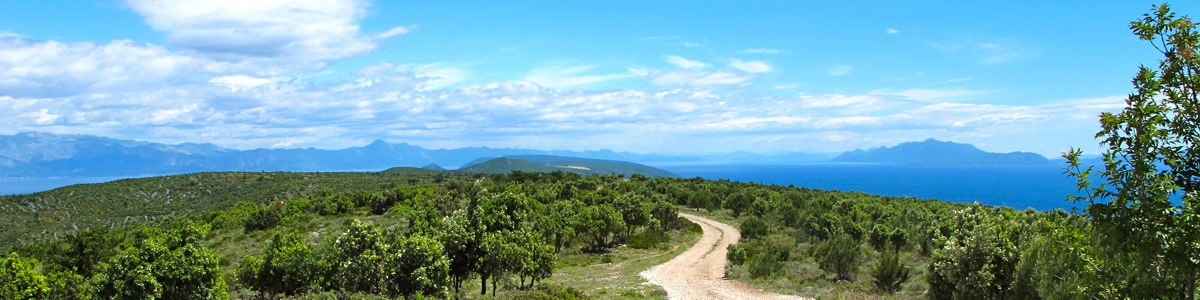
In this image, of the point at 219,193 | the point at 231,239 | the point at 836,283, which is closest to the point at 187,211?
the point at 219,193

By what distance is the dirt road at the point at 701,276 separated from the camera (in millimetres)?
25875

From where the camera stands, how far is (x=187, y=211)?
76.1 metres

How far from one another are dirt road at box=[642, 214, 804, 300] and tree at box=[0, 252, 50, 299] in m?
20.3

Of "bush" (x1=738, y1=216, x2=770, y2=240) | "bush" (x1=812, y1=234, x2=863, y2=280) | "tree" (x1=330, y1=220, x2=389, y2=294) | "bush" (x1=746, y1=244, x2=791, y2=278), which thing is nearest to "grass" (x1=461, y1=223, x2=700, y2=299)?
"bush" (x1=738, y1=216, x2=770, y2=240)

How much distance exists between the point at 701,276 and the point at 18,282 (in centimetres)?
2479

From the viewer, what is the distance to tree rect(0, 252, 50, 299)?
17.2m

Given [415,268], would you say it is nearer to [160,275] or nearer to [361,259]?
[361,259]

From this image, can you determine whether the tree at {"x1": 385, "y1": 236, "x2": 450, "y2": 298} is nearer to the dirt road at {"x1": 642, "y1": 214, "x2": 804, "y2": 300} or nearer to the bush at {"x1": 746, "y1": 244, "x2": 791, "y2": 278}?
the dirt road at {"x1": 642, "y1": 214, "x2": 804, "y2": 300}

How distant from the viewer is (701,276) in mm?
30547

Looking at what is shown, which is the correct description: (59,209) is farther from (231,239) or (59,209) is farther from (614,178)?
(614,178)

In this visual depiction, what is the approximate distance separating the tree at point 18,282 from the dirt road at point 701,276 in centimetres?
2025

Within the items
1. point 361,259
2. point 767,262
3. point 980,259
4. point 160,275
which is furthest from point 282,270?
point 767,262

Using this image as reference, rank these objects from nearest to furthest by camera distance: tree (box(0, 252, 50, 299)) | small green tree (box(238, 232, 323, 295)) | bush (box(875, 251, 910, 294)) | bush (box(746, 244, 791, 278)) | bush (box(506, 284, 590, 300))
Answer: tree (box(0, 252, 50, 299)) < bush (box(506, 284, 590, 300)) < small green tree (box(238, 232, 323, 295)) < bush (box(875, 251, 910, 294)) < bush (box(746, 244, 791, 278))

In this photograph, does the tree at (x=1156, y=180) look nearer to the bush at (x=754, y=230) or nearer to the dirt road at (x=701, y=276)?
the dirt road at (x=701, y=276)
